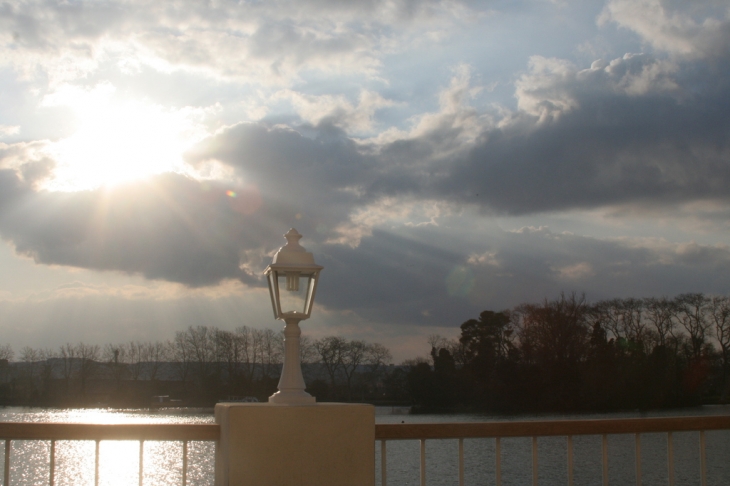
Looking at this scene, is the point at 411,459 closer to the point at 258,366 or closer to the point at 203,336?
the point at 258,366

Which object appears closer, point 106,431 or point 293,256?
point 106,431

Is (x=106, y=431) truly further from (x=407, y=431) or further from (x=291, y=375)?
(x=407, y=431)

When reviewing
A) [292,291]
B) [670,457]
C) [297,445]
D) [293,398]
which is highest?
[292,291]

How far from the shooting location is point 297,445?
3.25 metres

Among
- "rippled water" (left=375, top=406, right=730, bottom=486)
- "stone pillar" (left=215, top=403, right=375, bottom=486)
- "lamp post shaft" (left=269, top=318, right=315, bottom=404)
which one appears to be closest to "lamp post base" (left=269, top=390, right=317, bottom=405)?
"lamp post shaft" (left=269, top=318, right=315, bottom=404)

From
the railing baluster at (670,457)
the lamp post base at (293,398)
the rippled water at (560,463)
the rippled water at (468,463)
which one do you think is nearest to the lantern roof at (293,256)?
the lamp post base at (293,398)

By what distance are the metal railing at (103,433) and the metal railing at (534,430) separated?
38.4 inches

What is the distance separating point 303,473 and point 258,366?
183 ft

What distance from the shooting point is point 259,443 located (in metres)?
3.21

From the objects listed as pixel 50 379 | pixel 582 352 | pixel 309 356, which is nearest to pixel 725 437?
pixel 582 352

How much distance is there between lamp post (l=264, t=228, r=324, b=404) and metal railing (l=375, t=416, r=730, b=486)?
58 centimetres

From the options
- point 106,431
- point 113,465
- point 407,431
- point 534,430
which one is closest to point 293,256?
point 407,431

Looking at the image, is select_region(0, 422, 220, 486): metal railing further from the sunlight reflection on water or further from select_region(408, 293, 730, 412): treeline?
select_region(408, 293, 730, 412): treeline

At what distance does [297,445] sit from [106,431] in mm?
1013
